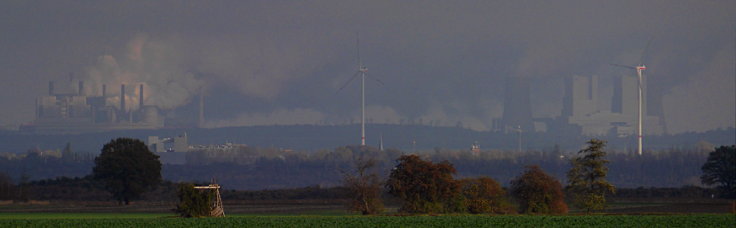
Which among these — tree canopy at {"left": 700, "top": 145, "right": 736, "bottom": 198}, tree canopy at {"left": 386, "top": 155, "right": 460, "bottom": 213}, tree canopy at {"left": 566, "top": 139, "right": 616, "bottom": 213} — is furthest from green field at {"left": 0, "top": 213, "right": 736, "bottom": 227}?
tree canopy at {"left": 700, "top": 145, "right": 736, "bottom": 198}

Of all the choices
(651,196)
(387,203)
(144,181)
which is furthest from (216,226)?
(651,196)

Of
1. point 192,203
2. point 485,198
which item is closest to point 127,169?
point 192,203

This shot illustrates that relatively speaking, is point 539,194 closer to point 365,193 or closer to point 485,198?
point 485,198

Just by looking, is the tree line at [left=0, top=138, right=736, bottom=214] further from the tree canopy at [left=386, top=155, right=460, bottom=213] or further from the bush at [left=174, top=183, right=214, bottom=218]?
the bush at [left=174, top=183, right=214, bottom=218]

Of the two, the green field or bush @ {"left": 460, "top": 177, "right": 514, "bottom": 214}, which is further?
bush @ {"left": 460, "top": 177, "right": 514, "bottom": 214}

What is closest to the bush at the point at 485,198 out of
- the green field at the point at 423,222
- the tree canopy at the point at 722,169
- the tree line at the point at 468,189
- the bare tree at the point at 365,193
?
the tree line at the point at 468,189

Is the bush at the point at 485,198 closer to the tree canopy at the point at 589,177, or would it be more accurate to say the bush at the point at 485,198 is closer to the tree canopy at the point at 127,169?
the tree canopy at the point at 589,177

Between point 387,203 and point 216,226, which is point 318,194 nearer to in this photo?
point 387,203
